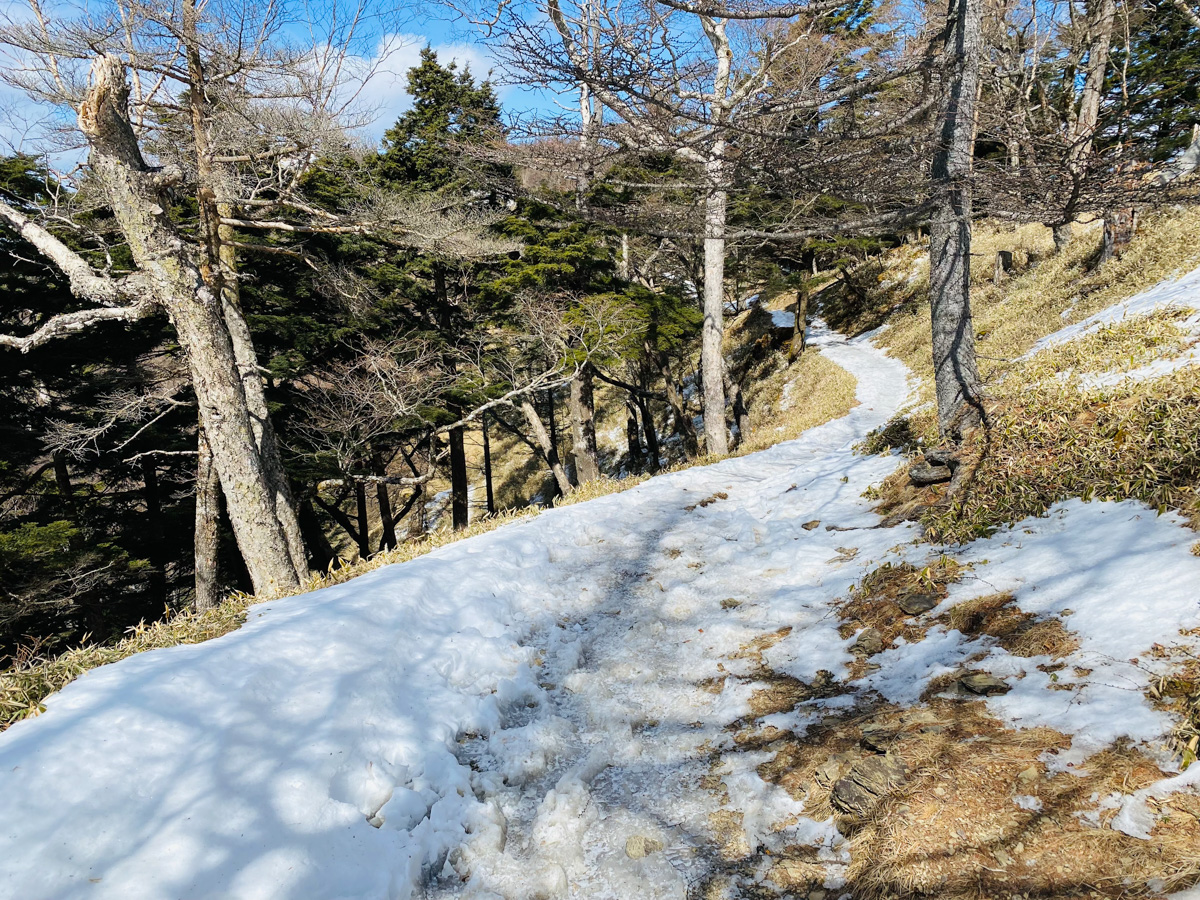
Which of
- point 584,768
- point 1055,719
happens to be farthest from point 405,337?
point 1055,719

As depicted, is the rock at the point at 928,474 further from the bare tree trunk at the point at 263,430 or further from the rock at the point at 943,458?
the bare tree trunk at the point at 263,430

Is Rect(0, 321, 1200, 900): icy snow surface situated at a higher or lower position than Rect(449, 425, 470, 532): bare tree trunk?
higher

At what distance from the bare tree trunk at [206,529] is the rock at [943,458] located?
441 inches

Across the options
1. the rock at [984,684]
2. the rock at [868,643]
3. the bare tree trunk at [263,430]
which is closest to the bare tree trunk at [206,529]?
the bare tree trunk at [263,430]

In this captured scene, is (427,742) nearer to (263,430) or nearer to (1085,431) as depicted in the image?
(1085,431)

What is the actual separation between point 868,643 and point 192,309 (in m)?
7.46

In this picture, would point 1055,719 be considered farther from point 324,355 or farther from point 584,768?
point 324,355

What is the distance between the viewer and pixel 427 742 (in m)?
3.55

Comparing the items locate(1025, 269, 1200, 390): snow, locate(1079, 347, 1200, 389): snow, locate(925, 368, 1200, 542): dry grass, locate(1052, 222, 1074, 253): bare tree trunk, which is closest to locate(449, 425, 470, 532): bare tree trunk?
locate(925, 368, 1200, 542): dry grass

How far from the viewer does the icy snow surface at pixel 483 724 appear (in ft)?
8.29

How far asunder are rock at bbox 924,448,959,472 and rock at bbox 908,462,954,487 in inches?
1.8

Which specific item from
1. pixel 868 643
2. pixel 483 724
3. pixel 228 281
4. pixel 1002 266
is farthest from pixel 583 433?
pixel 1002 266

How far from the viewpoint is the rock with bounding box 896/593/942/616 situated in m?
4.30

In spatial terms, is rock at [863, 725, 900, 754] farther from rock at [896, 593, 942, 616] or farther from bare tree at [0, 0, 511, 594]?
bare tree at [0, 0, 511, 594]
